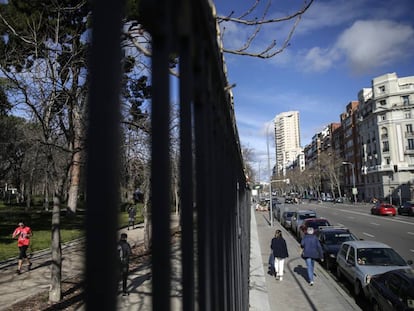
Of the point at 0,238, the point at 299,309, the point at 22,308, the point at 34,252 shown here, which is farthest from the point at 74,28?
the point at 0,238

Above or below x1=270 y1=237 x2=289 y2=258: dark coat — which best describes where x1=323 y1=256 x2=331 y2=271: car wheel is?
below

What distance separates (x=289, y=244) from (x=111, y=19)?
69.0ft

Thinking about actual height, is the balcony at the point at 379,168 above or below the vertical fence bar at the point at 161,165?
above

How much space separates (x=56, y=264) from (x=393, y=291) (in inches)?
311

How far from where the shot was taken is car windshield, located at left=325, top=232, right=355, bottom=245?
613 inches

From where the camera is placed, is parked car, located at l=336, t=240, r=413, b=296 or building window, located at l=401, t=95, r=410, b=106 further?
building window, located at l=401, t=95, r=410, b=106

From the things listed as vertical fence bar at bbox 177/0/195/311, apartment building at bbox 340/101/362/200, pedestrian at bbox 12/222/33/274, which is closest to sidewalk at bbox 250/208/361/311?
vertical fence bar at bbox 177/0/195/311

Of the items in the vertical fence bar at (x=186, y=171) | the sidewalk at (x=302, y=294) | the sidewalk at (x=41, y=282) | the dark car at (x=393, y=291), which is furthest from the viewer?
the sidewalk at (x=302, y=294)

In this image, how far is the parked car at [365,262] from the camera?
10.2m

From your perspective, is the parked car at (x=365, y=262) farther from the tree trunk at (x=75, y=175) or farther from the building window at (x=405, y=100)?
the building window at (x=405, y=100)

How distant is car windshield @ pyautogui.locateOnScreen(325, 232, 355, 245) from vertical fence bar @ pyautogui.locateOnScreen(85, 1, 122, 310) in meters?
16.2

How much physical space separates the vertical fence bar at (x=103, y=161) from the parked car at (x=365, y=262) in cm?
1051

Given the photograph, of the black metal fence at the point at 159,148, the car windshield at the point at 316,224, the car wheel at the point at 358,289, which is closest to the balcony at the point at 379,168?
the car windshield at the point at 316,224

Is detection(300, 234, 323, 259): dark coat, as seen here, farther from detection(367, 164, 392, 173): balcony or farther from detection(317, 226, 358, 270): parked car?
detection(367, 164, 392, 173): balcony
